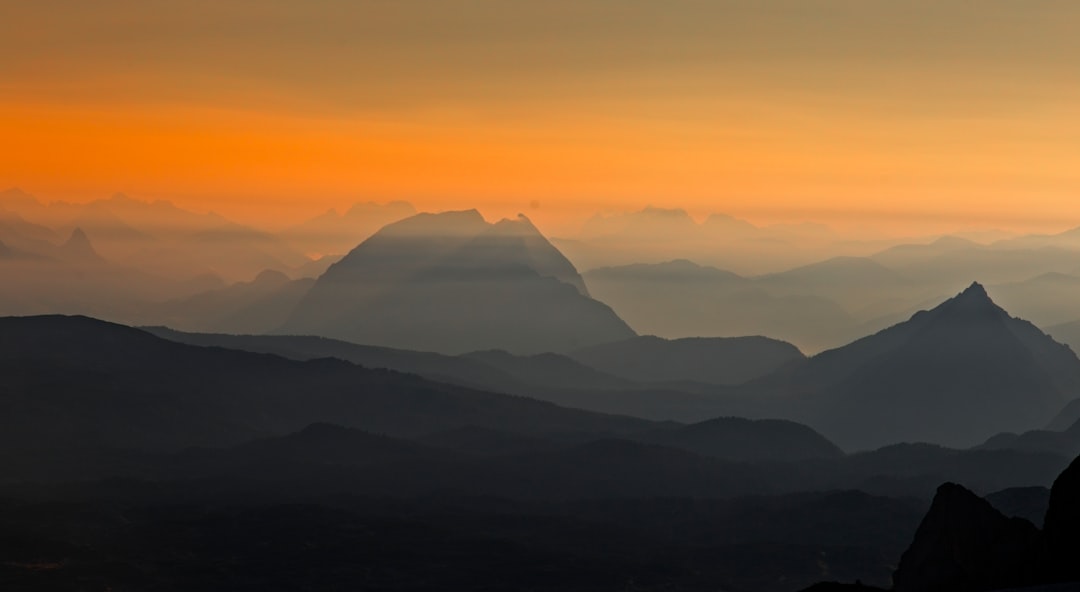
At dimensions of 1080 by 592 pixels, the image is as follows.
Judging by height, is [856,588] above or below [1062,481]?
below

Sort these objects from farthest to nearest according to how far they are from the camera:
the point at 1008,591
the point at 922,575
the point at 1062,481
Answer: the point at 922,575 < the point at 1062,481 < the point at 1008,591

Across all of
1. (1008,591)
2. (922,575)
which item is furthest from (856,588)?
(1008,591)

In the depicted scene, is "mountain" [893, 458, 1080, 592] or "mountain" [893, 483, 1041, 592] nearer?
"mountain" [893, 458, 1080, 592]

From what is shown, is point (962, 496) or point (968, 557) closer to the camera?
point (968, 557)

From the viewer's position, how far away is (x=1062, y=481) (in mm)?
134625

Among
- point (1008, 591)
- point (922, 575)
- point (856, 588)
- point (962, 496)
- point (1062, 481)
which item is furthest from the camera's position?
point (962, 496)

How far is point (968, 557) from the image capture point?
597 feet

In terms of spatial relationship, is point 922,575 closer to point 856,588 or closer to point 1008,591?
point 856,588

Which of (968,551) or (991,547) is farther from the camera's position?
(968,551)

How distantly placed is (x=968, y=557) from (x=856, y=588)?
41836 mm

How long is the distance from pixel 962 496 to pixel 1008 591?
344 ft

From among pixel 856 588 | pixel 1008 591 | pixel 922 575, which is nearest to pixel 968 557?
pixel 922 575

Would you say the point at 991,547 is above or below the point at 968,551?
above

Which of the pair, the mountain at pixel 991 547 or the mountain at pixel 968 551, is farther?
the mountain at pixel 968 551
